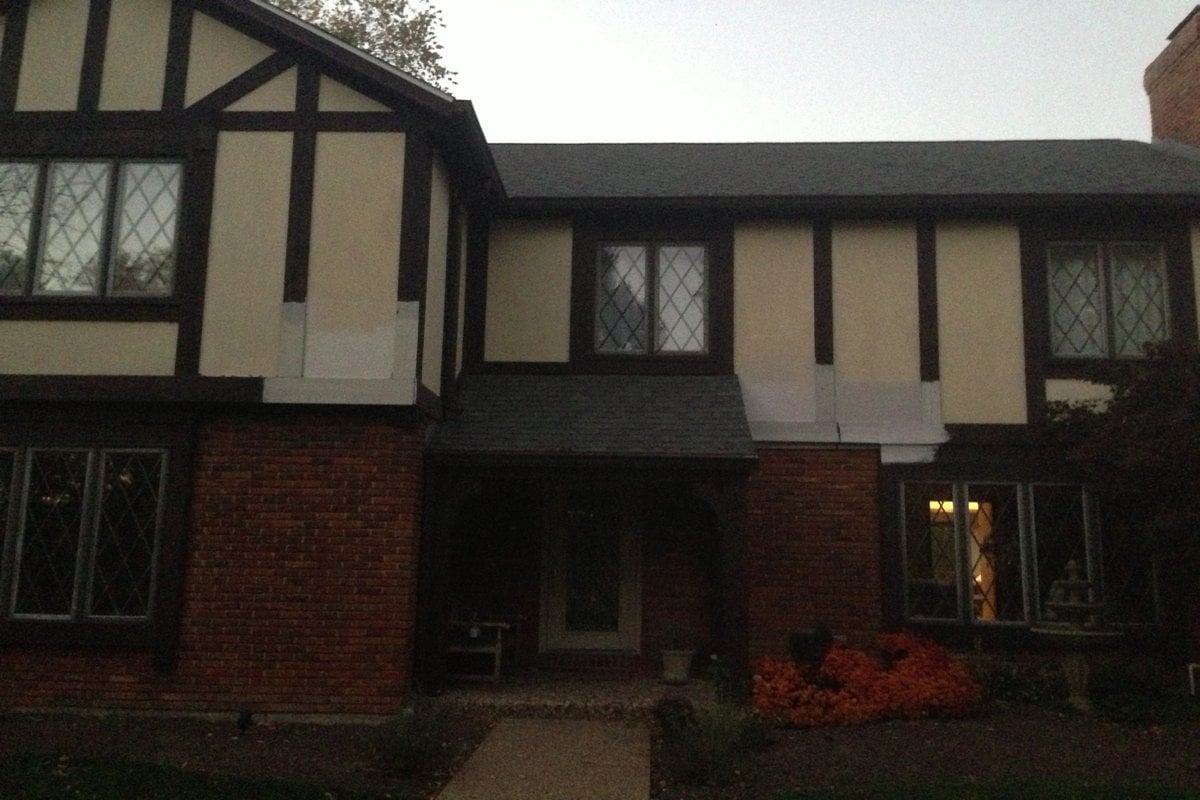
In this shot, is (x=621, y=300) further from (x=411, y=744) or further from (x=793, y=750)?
(x=411, y=744)

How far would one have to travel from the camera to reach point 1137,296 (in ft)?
34.4

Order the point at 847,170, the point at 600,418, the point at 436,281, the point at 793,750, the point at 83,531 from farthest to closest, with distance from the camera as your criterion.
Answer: the point at 847,170, the point at 600,418, the point at 436,281, the point at 83,531, the point at 793,750

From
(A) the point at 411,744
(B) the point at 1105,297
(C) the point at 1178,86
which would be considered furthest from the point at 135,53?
(C) the point at 1178,86

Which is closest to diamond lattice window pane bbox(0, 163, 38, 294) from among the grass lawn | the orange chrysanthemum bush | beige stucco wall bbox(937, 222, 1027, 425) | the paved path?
the grass lawn

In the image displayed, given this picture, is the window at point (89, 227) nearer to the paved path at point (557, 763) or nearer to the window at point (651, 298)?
the window at point (651, 298)

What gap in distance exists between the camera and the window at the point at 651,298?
36.0ft

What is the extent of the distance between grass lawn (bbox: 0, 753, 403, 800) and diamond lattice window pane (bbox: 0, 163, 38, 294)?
4.58 meters

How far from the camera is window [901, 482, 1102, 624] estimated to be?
1002cm

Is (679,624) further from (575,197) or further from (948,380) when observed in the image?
(575,197)

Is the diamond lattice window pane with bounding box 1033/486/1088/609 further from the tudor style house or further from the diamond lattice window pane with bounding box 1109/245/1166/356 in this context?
the diamond lattice window pane with bounding box 1109/245/1166/356

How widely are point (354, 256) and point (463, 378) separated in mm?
2451

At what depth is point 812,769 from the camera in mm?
6875

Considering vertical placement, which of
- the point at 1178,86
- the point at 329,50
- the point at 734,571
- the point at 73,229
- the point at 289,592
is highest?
the point at 1178,86

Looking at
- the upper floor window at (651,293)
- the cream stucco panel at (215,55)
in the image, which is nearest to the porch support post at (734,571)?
the upper floor window at (651,293)
